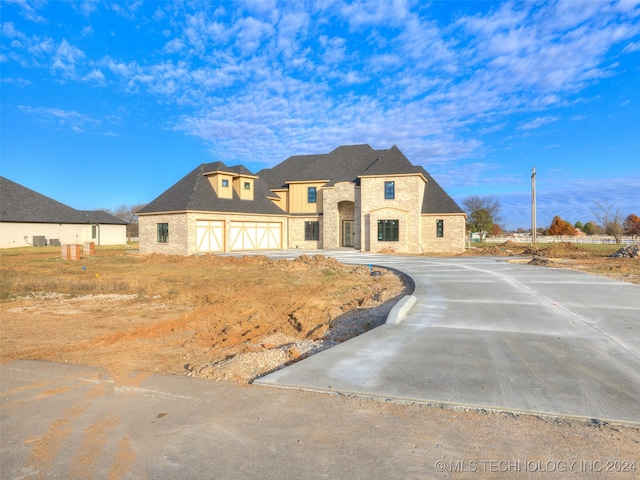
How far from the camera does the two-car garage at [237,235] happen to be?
29219 mm

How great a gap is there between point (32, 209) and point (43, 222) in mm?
2062

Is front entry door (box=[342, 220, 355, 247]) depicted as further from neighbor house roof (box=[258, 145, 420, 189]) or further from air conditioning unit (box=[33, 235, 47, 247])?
air conditioning unit (box=[33, 235, 47, 247])

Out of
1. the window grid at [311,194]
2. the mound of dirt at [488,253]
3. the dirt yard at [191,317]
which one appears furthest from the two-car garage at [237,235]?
the mound of dirt at [488,253]

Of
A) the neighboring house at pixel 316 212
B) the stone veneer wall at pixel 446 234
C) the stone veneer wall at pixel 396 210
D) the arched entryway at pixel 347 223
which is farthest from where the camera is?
the arched entryway at pixel 347 223

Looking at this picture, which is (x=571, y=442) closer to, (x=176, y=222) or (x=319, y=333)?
(x=319, y=333)

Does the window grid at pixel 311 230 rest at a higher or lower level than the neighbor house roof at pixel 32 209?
lower

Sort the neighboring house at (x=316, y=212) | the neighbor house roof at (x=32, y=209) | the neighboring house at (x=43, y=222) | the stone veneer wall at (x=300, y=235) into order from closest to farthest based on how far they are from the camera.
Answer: the neighboring house at (x=316, y=212)
the stone veneer wall at (x=300, y=235)
the neighboring house at (x=43, y=222)
the neighbor house roof at (x=32, y=209)

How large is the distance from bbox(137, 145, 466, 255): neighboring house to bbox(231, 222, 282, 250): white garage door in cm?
8

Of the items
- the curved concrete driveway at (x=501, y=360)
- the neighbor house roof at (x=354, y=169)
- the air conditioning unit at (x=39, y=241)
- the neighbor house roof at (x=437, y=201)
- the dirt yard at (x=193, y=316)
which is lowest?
the dirt yard at (x=193, y=316)

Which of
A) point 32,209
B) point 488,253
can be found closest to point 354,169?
point 488,253

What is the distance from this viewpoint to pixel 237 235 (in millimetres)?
31609

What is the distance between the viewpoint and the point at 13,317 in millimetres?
9578

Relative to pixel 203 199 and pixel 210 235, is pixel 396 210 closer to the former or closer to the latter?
pixel 210 235

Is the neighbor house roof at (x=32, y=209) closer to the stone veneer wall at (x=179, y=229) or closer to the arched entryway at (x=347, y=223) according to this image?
the stone veneer wall at (x=179, y=229)
